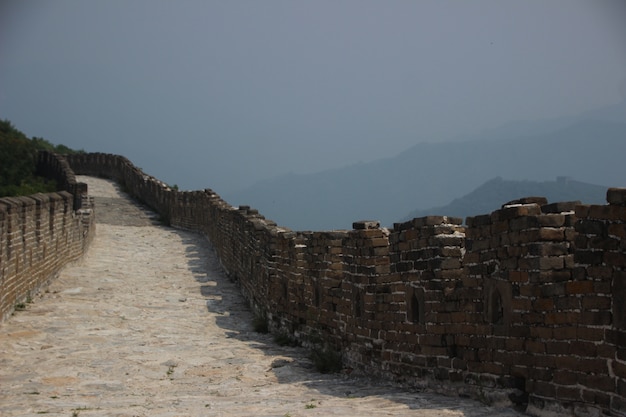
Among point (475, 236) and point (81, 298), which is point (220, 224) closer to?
point (81, 298)

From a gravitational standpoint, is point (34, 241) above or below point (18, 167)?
below

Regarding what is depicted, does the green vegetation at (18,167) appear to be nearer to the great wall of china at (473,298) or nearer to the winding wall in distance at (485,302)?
the great wall of china at (473,298)

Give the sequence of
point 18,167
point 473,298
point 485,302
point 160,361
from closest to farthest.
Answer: point 485,302 → point 473,298 → point 160,361 → point 18,167

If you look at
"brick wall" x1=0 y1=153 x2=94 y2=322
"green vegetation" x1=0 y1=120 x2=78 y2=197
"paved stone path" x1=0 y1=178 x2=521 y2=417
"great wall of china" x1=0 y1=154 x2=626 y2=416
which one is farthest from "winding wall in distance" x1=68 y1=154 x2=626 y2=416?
"green vegetation" x1=0 y1=120 x2=78 y2=197

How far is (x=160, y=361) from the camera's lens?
38.1 ft

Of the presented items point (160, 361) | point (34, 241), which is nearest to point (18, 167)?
point (34, 241)

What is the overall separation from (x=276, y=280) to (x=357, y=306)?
376 centimetres

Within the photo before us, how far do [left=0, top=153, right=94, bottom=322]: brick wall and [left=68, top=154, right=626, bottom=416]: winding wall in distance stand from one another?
5.03 meters

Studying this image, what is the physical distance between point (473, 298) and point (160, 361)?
5.08 metres

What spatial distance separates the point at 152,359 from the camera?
1172 cm

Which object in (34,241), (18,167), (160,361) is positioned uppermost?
(18,167)

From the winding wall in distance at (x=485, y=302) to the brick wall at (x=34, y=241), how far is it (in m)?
5.03

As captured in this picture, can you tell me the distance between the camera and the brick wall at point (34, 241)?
14.3 meters

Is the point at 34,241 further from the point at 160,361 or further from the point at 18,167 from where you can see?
the point at 18,167
